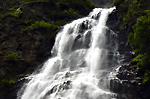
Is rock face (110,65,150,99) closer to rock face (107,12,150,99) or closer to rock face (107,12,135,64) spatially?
rock face (107,12,150,99)

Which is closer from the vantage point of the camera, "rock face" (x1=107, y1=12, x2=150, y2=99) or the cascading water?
"rock face" (x1=107, y1=12, x2=150, y2=99)

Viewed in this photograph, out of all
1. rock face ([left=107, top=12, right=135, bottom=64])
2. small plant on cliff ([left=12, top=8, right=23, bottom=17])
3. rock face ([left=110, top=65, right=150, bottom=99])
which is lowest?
rock face ([left=110, top=65, right=150, bottom=99])

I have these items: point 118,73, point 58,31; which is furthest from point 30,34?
point 118,73

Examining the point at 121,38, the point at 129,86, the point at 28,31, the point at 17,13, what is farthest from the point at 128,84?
the point at 17,13

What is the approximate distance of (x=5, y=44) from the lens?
2488cm

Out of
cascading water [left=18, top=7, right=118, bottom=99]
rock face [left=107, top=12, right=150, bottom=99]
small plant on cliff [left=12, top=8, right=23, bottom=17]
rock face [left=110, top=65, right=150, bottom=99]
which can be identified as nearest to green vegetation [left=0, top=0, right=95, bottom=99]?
small plant on cliff [left=12, top=8, right=23, bottom=17]

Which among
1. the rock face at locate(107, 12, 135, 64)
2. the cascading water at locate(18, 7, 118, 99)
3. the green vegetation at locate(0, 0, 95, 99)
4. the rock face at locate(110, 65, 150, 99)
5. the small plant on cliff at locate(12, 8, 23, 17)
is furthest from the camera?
the small plant on cliff at locate(12, 8, 23, 17)

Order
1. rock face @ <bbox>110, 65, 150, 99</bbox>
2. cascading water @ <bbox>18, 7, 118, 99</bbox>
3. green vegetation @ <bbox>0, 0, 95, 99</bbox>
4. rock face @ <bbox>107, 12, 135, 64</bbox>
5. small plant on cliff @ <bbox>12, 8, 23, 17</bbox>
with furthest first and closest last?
small plant on cliff @ <bbox>12, 8, 23, 17</bbox>, green vegetation @ <bbox>0, 0, 95, 99</bbox>, rock face @ <bbox>107, 12, 135, 64</bbox>, cascading water @ <bbox>18, 7, 118, 99</bbox>, rock face @ <bbox>110, 65, 150, 99</bbox>

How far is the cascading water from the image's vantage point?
51.9 ft

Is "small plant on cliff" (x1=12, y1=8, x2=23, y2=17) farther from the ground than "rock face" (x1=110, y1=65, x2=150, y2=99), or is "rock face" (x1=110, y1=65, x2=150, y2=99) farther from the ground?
"small plant on cliff" (x1=12, y1=8, x2=23, y2=17)

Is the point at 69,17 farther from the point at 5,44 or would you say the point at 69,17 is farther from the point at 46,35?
the point at 5,44

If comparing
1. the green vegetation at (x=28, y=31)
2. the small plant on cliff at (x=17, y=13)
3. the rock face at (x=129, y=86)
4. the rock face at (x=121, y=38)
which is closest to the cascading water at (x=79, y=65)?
the rock face at (x=121, y=38)

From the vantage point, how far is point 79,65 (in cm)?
2009

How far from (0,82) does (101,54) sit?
1271 cm
